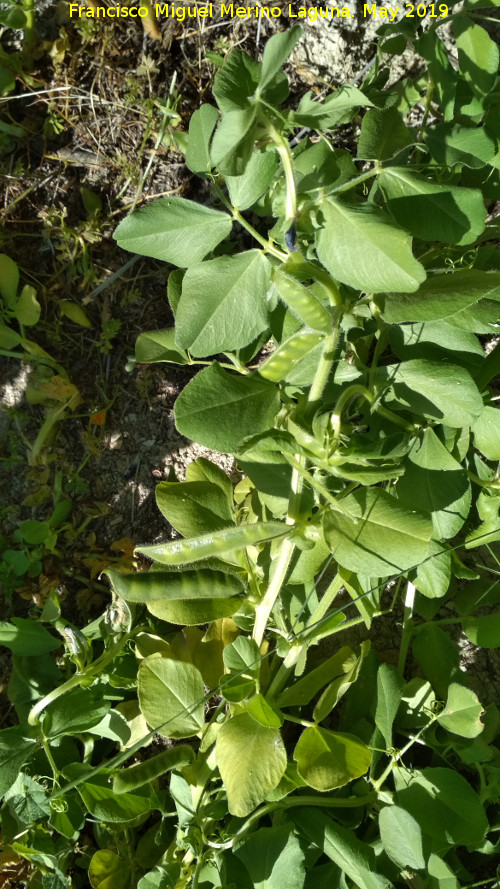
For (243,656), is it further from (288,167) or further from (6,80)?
(6,80)

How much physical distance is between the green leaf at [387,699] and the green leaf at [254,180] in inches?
47.8

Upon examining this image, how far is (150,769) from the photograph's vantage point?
185 cm

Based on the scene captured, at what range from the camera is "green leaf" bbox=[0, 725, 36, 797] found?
182cm

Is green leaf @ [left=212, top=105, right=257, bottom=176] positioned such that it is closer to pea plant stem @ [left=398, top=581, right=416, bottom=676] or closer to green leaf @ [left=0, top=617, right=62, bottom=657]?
pea plant stem @ [left=398, top=581, right=416, bottom=676]

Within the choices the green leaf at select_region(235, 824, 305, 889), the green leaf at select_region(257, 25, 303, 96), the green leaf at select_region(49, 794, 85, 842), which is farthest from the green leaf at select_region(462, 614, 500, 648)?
the green leaf at select_region(257, 25, 303, 96)

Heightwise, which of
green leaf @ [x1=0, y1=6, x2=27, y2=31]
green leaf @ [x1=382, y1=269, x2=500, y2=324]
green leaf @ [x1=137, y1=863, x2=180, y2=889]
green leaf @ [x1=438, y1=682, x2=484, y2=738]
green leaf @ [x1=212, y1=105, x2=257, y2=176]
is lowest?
green leaf @ [x1=137, y1=863, x2=180, y2=889]

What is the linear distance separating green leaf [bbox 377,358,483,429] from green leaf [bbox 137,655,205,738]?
91cm

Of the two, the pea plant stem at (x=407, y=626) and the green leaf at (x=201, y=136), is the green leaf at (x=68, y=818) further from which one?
the green leaf at (x=201, y=136)

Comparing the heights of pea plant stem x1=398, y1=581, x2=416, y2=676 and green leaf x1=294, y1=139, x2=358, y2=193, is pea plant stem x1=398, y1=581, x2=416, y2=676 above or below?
below

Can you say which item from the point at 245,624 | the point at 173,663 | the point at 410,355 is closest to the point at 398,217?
the point at 410,355

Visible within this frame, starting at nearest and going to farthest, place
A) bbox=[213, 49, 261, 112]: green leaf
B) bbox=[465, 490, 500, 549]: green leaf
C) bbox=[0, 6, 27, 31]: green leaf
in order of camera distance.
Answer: bbox=[213, 49, 261, 112]: green leaf
bbox=[465, 490, 500, 549]: green leaf
bbox=[0, 6, 27, 31]: green leaf

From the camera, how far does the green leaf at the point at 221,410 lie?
4.53ft

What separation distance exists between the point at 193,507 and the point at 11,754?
0.82 meters

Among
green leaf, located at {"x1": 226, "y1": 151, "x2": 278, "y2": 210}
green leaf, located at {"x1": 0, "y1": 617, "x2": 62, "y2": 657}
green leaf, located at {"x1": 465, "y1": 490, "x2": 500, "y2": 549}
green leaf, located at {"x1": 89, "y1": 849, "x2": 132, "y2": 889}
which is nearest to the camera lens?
green leaf, located at {"x1": 226, "y1": 151, "x2": 278, "y2": 210}
